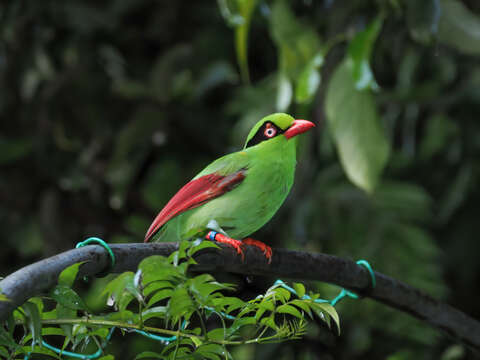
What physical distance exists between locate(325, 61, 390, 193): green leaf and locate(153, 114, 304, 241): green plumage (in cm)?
87

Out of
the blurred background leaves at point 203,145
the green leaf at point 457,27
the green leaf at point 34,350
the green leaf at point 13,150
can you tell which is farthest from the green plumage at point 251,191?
the green leaf at point 13,150

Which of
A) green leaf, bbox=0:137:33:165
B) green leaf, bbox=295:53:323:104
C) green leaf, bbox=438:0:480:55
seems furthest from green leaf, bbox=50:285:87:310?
green leaf, bbox=0:137:33:165

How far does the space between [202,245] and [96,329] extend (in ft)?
0.74

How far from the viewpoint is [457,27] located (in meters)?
2.39

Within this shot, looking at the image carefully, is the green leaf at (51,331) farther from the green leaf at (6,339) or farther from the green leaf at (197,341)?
the green leaf at (197,341)

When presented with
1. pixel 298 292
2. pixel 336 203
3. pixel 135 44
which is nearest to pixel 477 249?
pixel 336 203

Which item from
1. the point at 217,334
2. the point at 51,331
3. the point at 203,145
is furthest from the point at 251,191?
the point at 203,145

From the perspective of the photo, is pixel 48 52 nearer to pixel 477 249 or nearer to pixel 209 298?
pixel 477 249

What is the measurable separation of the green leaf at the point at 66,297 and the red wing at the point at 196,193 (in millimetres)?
314

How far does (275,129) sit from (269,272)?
12.4 inches

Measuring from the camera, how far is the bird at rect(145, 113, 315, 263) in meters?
1.31

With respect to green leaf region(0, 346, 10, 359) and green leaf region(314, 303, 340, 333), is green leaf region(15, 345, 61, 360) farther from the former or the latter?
green leaf region(314, 303, 340, 333)

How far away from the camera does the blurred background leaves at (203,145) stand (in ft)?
11.8

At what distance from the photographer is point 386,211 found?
12.5ft
